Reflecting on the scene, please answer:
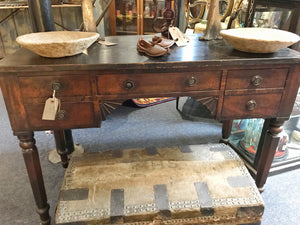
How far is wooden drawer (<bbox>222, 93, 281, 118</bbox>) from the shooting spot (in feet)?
3.42

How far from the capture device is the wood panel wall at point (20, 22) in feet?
11.9

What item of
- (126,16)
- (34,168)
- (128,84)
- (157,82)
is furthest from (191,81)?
(126,16)

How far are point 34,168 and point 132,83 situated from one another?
570 mm

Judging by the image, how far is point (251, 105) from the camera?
1048 mm

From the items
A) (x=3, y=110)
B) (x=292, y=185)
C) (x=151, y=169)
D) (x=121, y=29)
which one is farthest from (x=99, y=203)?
(x=121, y=29)

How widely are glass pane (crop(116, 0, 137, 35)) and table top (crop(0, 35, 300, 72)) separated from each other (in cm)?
297

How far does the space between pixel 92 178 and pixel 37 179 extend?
0.24m

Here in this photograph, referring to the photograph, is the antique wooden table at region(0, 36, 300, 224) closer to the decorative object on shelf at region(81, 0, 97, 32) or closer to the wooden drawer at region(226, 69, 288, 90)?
the wooden drawer at region(226, 69, 288, 90)

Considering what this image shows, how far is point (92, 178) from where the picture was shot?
1107 millimetres

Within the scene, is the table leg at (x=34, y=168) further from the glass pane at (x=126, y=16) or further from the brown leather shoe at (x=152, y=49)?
the glass pane at (x=126, y=16)

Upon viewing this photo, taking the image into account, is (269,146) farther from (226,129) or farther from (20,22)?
(20,22)

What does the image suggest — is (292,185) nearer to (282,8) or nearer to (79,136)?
(282,8)

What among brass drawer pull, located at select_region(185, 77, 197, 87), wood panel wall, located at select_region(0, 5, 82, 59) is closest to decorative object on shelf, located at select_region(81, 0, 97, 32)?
brass drawer pull, located at select_region(185, 77, 197, 87)

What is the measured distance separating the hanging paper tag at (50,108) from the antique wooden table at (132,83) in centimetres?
2
